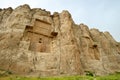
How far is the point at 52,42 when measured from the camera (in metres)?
37.2

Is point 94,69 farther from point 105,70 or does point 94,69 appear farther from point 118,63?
point 118,63

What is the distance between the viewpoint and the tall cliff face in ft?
104

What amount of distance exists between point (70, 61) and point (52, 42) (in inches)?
243

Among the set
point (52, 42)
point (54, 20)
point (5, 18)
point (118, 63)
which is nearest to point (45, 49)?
point (52, 42)

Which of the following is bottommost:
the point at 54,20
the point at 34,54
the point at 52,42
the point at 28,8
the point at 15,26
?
the point at 34,54

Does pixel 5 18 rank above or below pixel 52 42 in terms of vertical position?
above

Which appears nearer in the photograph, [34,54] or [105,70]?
[34,54]

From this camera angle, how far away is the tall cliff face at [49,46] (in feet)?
104

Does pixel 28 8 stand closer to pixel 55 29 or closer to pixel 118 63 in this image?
pixel 55 29

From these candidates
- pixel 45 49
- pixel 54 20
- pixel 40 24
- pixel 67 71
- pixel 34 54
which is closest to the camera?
pixel 67 71

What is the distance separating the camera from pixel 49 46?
36875 mm

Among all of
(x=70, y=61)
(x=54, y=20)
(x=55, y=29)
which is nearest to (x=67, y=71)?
(x=70, y=61)

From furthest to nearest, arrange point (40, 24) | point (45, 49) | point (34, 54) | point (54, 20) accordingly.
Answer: point (54, 20)
point (40, 24)
point (45, 49)
point (34, 54)

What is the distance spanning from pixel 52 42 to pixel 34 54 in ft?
16.2
